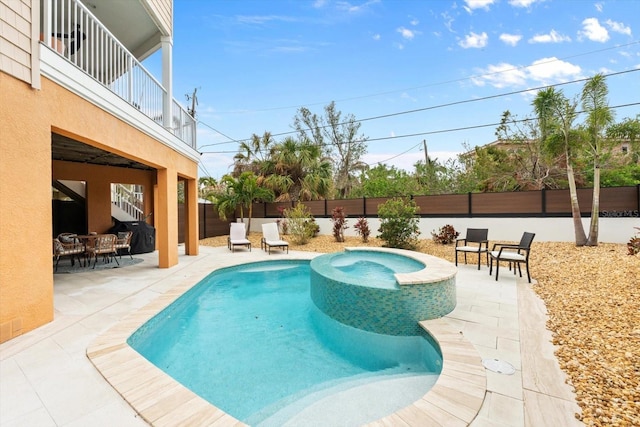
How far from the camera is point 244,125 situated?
20.4 metres

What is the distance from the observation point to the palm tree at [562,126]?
27.8 feet

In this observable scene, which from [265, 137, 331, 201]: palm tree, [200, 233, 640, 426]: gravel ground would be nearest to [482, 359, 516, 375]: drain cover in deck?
[200, 233, 640, 426]: gravel ground

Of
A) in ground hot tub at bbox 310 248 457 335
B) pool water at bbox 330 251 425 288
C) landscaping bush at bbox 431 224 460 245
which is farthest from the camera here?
landscaping bush at bbox 431 224 460 245

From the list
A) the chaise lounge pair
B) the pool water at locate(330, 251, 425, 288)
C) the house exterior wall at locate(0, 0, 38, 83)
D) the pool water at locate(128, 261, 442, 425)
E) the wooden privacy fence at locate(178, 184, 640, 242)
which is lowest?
the pool water at locate(128, 261, 442, 425)

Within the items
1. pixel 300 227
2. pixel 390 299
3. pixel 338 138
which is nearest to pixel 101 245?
pixel 300 227

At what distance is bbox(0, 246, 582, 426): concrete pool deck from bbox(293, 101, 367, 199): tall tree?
17120 millimetres

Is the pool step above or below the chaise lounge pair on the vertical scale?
below

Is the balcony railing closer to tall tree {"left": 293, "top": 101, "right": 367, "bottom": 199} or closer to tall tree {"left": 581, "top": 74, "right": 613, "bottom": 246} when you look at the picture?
tall tree {"left": 581, "top": 74, "right": 613, "bottom": 246}

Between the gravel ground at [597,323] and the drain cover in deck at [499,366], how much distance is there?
0.47 meters

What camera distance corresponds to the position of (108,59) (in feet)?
23.1

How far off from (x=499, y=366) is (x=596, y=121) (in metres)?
9.11

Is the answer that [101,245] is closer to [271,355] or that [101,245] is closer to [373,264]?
[271,355]

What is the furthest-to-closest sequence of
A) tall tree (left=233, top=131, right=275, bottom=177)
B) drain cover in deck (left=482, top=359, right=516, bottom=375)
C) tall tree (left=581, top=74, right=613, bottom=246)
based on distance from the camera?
tall tree (left=233, top=131, right=275, bottom=177)
tall tree (left=581, top=74, right=613, bottom=246)
drain cover in deck (left=482, top=359, right=516, bottom=375)

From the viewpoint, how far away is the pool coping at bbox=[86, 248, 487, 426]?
6.95ft
